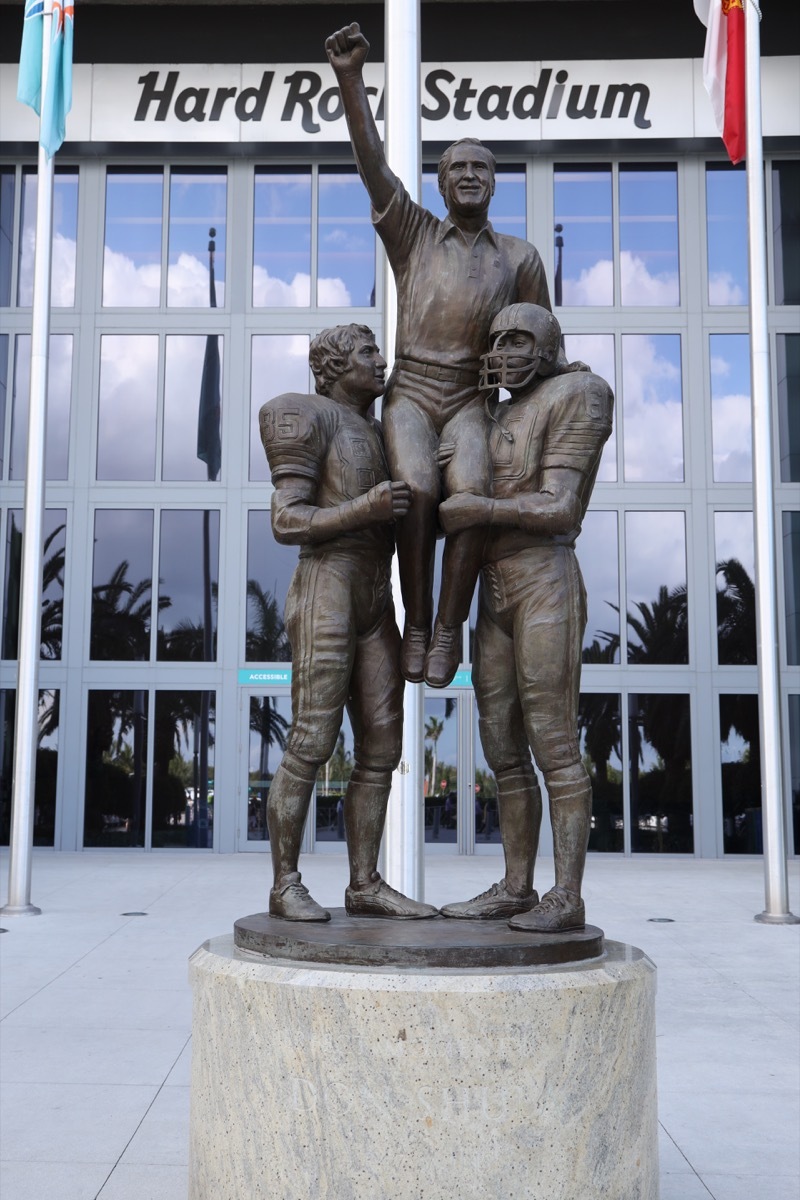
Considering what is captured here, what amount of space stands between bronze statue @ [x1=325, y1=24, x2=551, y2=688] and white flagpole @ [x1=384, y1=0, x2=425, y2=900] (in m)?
3.68

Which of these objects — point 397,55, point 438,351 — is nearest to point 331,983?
point 438,351

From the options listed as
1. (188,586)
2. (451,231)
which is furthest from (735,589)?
(451,231)

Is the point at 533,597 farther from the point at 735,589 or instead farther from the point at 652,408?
the point at 652,408

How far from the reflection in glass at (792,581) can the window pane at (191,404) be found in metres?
9.16

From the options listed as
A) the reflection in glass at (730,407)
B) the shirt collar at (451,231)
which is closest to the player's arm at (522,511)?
the shirt collar at (451,231)

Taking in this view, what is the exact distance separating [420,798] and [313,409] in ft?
16.4

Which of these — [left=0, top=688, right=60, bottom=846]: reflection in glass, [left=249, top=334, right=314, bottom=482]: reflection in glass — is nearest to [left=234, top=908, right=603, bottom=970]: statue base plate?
[left=0, top=688, right=60, bottom=846]: reflection in glass

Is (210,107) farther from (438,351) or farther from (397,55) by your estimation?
(438,351)

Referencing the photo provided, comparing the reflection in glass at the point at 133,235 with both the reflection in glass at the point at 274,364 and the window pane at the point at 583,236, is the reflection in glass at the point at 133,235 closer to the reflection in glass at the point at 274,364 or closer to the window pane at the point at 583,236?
the reflection in glass at the point at 274,364

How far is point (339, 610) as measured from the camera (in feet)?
15.0

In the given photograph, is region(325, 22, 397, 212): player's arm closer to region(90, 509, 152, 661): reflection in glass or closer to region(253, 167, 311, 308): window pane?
region(90, 509, 152, 661): reflection in glass

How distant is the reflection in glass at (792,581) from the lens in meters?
19.8

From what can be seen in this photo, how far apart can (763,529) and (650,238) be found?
966 cm

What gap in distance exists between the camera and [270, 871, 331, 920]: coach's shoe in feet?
14.7
